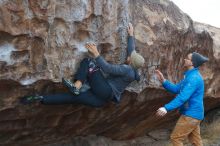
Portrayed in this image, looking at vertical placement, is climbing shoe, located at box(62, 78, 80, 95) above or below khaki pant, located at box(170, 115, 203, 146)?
above

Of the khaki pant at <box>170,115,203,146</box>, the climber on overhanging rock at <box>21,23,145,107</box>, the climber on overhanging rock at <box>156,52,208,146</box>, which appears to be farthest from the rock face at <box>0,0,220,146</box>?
the khaki pant at <box>170,115,203,146</box>

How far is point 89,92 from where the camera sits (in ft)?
24.6

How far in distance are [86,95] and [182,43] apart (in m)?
3.21

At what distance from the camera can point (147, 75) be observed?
8.95 m

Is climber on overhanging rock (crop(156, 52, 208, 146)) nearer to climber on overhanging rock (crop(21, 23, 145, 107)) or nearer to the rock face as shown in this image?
climber on overhanging rock (crop(21, 23, 145, 107))

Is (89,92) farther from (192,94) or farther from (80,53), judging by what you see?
(192,94)

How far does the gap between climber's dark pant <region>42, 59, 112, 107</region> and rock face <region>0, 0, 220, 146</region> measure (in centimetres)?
19

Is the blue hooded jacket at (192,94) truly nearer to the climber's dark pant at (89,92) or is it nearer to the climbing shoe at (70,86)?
the climber's dark pant at (89,92)

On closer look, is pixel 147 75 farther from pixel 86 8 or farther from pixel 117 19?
pixel 86 8

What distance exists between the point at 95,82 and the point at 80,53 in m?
0.56

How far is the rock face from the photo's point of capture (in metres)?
6.73

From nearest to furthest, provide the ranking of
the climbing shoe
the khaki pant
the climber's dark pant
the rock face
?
the rock face
the climbing shoe
the climber's dark pant
the khaki pant

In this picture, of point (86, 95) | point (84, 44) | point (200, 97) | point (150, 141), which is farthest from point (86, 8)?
point (150, 141)

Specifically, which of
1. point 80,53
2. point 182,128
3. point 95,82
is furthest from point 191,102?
point 80,53
